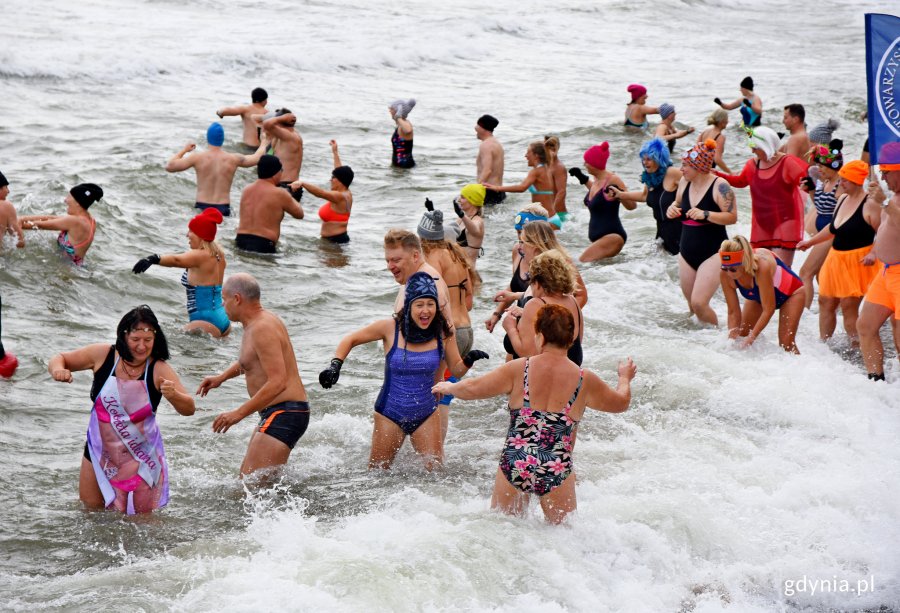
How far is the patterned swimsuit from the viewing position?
550 cm

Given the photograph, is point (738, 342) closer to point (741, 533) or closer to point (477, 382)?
point (741, 533)

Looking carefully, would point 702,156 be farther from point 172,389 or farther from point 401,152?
point 401,152

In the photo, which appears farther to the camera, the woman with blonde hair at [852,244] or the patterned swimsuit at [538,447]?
the woman with blonde hair at [852,244]

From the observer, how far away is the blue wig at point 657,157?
1130 centimetres

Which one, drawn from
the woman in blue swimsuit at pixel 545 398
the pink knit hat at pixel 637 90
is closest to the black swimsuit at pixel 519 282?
the woman in blue swimsuit at pixel 545 398

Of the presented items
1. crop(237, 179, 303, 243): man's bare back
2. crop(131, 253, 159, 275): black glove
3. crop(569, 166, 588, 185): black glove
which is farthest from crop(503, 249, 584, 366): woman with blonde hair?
crop(237, 179, 303, 243): man's bare back

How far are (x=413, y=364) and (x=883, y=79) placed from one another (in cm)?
423

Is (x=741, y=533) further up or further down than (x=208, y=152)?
further down

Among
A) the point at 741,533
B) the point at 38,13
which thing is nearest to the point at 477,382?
the point at 741,533

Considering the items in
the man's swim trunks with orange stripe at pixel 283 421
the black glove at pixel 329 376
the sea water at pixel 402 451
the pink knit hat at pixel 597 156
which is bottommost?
the sea water at pixel 402 451

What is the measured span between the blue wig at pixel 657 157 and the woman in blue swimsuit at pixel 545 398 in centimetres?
611

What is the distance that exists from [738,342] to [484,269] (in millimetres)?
4277

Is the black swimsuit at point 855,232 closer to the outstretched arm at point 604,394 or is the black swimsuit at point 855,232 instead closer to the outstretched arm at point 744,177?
the outstretched arm at point 744,177

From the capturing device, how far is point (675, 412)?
8031 mm
